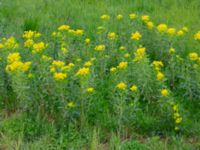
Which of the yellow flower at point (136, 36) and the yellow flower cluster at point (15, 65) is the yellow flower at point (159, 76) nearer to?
the yellow flower at point (136, 36)

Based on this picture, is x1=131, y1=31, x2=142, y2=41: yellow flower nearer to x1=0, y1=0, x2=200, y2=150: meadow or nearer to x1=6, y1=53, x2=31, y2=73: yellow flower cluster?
x1=0, y1=0, x2=200, y2=150: meadow

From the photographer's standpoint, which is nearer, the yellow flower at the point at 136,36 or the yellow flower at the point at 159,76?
the yellow flower at the point at 159,76

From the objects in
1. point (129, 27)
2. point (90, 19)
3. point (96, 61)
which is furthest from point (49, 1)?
point (96, 61)

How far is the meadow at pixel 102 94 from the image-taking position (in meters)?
3.92

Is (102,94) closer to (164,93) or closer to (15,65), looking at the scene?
(164,93)

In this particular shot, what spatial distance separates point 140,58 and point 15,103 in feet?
4.56

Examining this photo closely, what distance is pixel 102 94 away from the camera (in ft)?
14.9

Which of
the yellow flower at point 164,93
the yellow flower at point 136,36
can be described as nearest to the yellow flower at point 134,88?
the yellow flower at point 164,93

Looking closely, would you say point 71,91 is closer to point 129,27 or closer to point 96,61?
point 96,61

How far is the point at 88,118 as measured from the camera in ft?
13.6

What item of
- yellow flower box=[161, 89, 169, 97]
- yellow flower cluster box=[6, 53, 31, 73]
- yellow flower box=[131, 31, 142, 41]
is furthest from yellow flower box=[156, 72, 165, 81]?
yellow flower cluster box=[6, 53, 31, 73]

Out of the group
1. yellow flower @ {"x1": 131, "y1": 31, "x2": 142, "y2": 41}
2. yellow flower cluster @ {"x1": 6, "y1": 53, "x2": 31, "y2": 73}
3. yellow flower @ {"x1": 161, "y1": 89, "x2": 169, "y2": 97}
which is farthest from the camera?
yellow flower @ {"x1": 131, "y1": 31, "x2": 142, "y2": 41}

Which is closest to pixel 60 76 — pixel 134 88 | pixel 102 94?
pixel 134 88

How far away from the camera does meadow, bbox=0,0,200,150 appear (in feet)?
12.8
